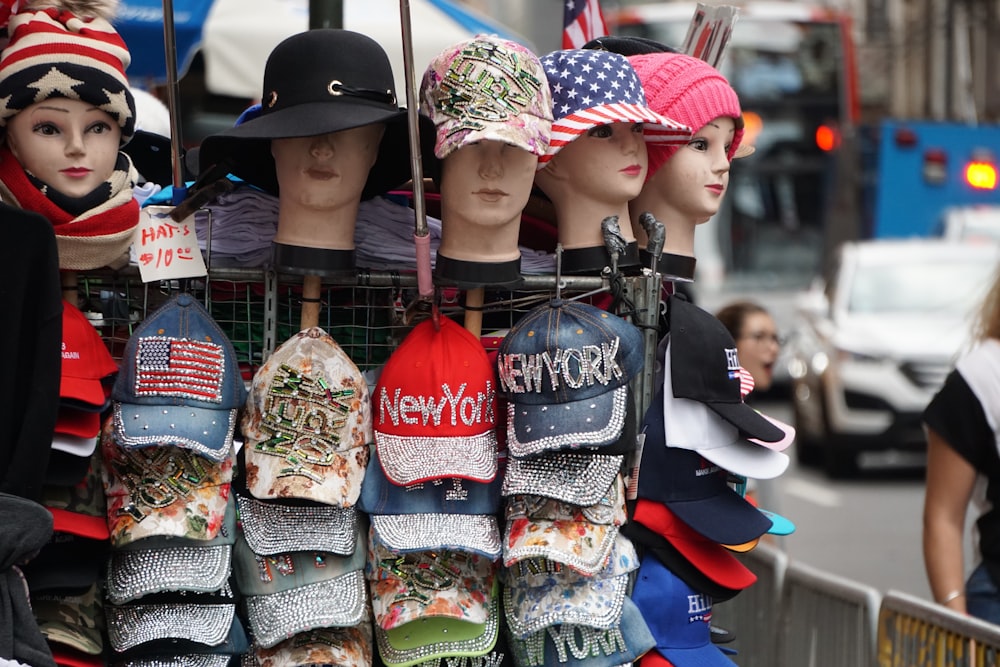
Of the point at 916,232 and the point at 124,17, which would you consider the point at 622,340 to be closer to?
the point at 124,17

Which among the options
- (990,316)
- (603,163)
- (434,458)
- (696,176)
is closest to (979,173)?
(990,316)

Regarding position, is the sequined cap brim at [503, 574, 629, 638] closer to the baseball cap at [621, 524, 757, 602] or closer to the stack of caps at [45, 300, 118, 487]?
the baseball cap at [621, 524, 757, 602]

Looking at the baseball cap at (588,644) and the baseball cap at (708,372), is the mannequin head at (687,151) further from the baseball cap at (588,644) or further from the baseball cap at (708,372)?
the baseball cap at (588,644)

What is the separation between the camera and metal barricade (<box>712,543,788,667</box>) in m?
4.50

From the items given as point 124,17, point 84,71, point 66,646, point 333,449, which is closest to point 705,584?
point 333,449

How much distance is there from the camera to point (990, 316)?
3.79 m

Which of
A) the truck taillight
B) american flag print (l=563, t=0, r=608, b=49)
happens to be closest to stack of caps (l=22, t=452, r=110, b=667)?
american flag print (l=563, t=0, r=608, b=49)

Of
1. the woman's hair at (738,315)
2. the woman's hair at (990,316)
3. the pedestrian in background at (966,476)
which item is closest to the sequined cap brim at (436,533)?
the pedestrian in background at (966,476)

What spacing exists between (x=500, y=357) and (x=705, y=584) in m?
0.61

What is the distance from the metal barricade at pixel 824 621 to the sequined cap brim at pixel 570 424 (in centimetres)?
182

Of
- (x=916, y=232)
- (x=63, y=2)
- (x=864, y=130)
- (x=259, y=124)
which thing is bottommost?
(x=916, y=232)

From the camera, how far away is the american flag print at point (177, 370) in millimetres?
2453

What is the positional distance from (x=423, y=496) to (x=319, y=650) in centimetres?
34

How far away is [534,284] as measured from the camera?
2658 mm
